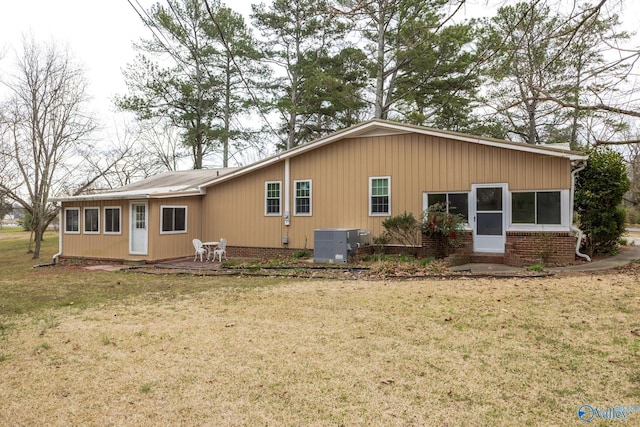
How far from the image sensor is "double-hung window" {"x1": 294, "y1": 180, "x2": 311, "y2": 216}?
46.1 ft

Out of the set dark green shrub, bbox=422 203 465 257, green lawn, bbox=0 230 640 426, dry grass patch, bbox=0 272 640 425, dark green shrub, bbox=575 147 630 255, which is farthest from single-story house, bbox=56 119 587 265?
dry grass patch, bbox=0 272 640 425

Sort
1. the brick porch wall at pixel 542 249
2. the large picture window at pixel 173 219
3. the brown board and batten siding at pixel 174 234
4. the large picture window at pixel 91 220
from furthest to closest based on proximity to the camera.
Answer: the large picture window at pixel 91 220
the large picture window at pixel 173 219
the brown board and batten siding at pixel 174 234
the brick porch wall at pixel 542 249

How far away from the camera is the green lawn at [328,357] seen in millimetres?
3238

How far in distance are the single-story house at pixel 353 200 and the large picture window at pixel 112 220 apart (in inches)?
1.5

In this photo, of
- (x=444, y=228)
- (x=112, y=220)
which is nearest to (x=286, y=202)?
(x=444, y=228)

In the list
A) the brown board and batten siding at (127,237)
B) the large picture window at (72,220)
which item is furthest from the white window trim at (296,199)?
the large picture window at (72,220)

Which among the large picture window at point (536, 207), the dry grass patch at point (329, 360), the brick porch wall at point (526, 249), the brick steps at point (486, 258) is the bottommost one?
the dry grass patch at point (329, 360)

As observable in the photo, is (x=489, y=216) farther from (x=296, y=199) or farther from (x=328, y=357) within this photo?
(x=328, y=357)

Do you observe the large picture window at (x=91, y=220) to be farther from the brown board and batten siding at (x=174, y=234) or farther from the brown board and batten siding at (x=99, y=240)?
the brown board and batten siding at (x=174, y=234)

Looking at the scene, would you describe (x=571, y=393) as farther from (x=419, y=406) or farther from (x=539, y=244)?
(x=539, y=244)

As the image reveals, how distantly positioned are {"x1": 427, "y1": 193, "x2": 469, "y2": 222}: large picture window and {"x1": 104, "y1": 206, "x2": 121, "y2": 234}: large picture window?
10.5 m

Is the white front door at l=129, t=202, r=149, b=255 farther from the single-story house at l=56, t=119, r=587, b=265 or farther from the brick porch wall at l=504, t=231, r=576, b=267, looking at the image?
the brick porch wall at l=504, t=231, r=576, b=267

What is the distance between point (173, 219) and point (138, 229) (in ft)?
3.84

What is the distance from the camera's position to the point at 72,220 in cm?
1580
